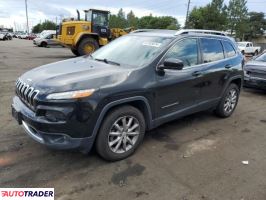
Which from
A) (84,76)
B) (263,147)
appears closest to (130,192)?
(84,76)

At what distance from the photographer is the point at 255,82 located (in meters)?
8.61

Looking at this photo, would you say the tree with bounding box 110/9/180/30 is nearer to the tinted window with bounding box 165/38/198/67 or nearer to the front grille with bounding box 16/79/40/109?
the tinted window with bounding box 165/38/198/67

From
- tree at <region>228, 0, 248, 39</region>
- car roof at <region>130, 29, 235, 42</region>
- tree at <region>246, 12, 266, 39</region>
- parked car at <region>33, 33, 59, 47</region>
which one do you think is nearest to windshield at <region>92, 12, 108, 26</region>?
car roof at <region>130, 29, 235, 42</region>

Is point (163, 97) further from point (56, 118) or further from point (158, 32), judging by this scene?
point (56, 118)

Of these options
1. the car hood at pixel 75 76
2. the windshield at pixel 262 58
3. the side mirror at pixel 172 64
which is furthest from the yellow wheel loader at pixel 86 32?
the side mirror at pixel 172 64

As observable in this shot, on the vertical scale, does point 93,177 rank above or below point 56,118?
below

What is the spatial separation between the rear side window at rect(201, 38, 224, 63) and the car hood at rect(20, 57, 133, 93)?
1778 mm

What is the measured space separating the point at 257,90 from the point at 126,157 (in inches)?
273

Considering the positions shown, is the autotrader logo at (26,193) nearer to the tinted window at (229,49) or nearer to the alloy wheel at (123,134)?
the alloy wheel at (123,134)

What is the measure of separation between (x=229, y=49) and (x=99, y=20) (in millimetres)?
12737

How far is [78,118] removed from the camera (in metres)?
3.44

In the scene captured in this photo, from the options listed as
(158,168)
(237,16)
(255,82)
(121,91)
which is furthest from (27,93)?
(237,16)

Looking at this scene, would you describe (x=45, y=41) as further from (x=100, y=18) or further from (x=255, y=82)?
(x=255, y=82)

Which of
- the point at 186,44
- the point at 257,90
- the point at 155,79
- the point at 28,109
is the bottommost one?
the point at 257,90
